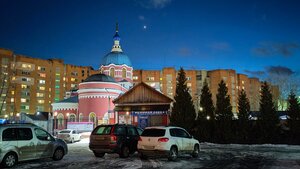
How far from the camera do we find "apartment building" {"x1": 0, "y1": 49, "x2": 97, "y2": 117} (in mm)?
100125

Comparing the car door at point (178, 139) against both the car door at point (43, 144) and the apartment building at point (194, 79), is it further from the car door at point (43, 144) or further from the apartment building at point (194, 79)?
the apartment building at point (194, 79)

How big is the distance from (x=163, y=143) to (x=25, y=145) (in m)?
6.48

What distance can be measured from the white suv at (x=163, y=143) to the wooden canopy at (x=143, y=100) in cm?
2123

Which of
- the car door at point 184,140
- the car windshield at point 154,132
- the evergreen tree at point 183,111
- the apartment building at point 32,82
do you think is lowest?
the car door at point 184,140

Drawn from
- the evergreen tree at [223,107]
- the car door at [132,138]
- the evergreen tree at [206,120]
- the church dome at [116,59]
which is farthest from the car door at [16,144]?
the church dome at [116,59]

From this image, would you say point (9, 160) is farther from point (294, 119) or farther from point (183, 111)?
point (294, 119)

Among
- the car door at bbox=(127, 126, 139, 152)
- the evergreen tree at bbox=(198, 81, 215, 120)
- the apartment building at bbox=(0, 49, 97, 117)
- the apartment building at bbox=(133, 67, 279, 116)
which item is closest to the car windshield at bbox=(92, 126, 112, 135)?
the car door at bbox=(127, 126, 139, 152)

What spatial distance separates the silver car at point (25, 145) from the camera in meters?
12.3

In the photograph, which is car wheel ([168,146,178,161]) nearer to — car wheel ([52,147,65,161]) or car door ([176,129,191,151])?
car door ([176,129,191,151])

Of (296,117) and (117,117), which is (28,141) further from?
(117,117)

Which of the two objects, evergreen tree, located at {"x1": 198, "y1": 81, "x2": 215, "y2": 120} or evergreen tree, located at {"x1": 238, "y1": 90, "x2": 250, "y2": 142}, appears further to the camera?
evergreen tree, located at {"x1": 198, "y1": 81, "x2": 215, "y2": 120}

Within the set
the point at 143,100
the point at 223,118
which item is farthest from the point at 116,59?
the point at 223,118

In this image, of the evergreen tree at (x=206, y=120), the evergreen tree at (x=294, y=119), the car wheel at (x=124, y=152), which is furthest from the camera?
the evergreen tree at (x=206, y=120)

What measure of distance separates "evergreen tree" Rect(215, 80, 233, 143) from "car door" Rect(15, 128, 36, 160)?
19448mm
